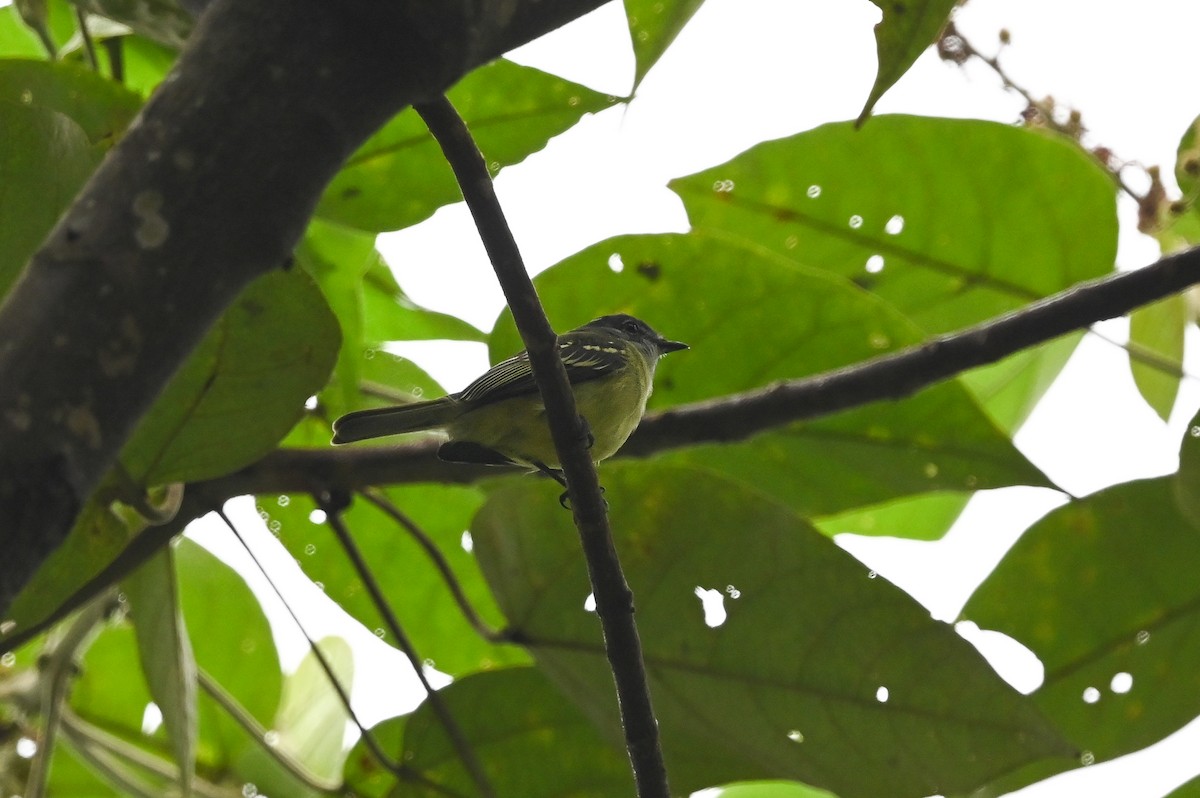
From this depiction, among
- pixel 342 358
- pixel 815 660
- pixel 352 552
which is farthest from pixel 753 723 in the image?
pixel 342 358

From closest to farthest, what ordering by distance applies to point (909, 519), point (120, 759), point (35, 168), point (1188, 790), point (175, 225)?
point (175, 225), point (35, 168), point (1188, 790), point (120, 759), point (909, 519)

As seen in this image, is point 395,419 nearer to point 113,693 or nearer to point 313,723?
point 313,723

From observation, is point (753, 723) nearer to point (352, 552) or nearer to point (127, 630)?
point (352, 552)

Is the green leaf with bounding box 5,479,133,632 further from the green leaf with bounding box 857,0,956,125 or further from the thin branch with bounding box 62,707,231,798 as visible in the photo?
the green leaf with bounding box 857,0,956,125

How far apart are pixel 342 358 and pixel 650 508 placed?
80cm

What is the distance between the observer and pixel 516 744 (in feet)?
8.21

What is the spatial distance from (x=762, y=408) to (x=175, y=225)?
1.24 metres

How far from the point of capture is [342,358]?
8.68 ft

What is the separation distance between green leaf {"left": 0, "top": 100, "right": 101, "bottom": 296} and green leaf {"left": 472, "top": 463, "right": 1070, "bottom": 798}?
893 millimetres

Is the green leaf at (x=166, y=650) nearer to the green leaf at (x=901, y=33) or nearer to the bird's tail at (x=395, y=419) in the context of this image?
the bird's tail at (x=395, y=419)

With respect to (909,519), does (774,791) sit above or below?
below

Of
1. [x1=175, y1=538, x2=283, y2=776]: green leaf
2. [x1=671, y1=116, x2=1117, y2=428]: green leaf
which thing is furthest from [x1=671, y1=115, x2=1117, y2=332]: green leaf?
[x1=175, y1=538, x2=283, y2=776]: green leaf

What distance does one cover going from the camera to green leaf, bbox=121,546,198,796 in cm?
226

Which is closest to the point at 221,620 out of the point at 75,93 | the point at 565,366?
the point at 565,366
